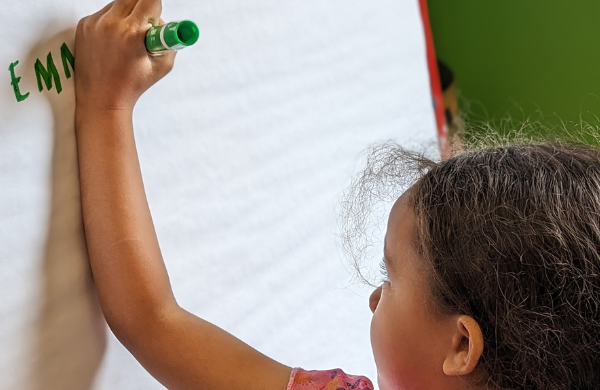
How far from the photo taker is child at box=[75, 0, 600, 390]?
427mm

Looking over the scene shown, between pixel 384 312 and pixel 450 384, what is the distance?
0.24ft

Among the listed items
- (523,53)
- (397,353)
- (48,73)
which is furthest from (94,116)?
(523,53)

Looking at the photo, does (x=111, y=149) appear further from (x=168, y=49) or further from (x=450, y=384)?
(x=450, y=384)

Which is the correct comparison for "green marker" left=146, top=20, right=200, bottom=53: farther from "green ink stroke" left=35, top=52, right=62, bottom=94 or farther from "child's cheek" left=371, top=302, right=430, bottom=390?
"child's cheek" left=371, top=302, right=430, bottom=390

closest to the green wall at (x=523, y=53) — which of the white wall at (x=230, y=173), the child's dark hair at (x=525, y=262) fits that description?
the white wall at (x=230, y=173)

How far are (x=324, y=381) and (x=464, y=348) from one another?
14 centimetres

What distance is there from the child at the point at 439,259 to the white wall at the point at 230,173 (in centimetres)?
2

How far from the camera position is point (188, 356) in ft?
1.61

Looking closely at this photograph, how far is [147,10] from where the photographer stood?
1.49 ft

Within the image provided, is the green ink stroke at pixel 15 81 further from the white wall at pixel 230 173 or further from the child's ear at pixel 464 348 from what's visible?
the child's ear at pixel 464 348

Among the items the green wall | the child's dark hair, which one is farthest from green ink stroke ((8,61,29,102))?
the green wall

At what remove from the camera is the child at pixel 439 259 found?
43cm

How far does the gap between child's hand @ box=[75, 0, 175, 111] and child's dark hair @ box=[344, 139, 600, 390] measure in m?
0.23

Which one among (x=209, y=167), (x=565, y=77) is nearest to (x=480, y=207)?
(x=209, y=167)
